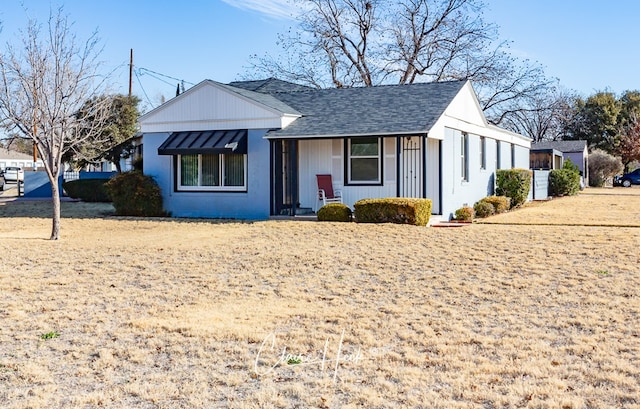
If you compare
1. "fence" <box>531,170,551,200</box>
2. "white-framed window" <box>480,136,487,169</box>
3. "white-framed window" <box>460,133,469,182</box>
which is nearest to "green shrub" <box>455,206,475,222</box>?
"white-framed window" <box>460,133,469,182</box>

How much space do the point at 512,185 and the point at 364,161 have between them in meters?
7.39

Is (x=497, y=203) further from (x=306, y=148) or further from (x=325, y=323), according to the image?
(x=325, y=323)

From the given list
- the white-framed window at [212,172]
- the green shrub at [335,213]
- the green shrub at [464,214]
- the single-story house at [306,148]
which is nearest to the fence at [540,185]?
the single-story house at [306,148]

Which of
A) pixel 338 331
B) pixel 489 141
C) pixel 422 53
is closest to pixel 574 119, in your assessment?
pixel 422 53

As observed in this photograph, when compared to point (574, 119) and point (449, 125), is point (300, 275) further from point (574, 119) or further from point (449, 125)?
point (574, 119)

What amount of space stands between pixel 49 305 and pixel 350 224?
926cm

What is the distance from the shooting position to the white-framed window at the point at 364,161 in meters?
18.5

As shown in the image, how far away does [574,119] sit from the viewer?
5812 centimetres

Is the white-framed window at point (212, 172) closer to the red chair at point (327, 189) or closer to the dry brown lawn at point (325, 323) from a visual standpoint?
the red chair at point (327, 189)

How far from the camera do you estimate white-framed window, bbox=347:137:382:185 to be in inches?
729

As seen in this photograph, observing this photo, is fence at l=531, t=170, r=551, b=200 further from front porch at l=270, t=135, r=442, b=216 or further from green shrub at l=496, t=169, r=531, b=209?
front porch at l=270, t=135, r=442, b=216

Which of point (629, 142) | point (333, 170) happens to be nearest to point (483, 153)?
point (333, 170)

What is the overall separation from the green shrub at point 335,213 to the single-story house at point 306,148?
5.33 ft

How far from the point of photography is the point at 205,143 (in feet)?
62.8
